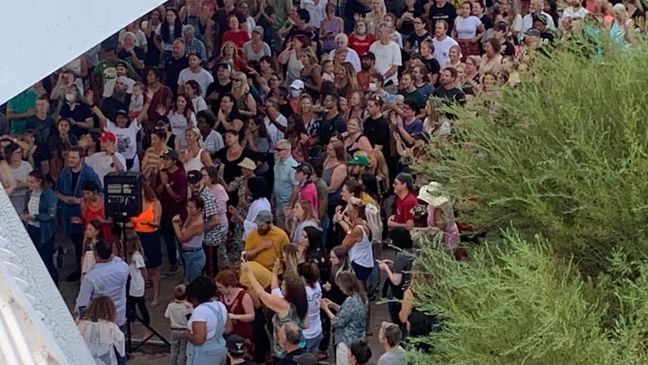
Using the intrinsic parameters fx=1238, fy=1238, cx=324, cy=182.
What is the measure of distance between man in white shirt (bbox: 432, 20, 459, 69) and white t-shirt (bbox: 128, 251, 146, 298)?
622cm

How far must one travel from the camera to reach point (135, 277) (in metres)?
10.1

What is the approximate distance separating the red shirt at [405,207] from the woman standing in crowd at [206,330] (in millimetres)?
2279

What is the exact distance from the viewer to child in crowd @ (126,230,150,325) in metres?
10.1

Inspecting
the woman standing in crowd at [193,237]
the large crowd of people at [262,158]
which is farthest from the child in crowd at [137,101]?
the woman standing in crowd at [193,237]

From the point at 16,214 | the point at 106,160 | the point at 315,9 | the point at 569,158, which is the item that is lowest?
the point at 106,160

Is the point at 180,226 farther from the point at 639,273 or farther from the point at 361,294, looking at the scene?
the point at 639,273

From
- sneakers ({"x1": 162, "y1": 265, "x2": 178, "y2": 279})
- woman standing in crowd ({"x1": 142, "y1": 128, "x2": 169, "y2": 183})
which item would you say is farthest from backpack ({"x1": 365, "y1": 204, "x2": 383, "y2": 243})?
sneakers ({"x1": 162, "y1": 265, "x2": 178, "y2": 279})

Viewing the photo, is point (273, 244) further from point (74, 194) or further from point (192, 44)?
point (192, 44)

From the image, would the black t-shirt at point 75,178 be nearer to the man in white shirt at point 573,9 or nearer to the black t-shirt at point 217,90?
the black t-shirt at point 217,90

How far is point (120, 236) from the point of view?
10672 millimetres

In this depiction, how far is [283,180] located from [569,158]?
563 centimetres

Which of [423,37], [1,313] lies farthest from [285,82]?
[1,313]

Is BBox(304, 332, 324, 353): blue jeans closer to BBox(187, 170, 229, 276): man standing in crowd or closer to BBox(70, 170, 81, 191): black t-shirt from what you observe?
BBox(187, 170, 229, 276): man standing in crowd

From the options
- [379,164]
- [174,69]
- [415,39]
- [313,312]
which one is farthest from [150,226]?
[415,39]
